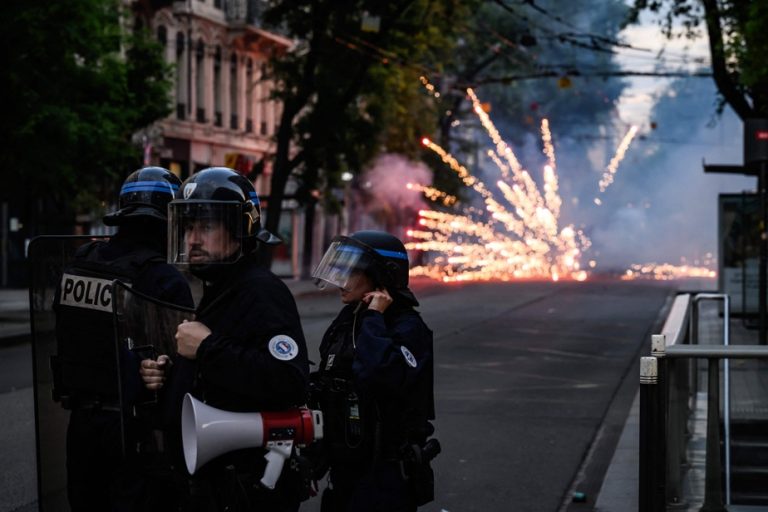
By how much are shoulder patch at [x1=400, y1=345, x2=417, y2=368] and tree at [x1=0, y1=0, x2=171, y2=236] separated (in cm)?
1862

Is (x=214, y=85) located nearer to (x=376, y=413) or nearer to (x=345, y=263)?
(x=345, y=263)

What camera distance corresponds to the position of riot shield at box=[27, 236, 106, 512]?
18.0 ft

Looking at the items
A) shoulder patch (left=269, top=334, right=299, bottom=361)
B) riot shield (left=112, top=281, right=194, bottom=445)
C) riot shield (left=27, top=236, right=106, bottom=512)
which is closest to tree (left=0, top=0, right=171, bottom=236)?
riot shield (left=27, top=236, right=106, bottom=512)

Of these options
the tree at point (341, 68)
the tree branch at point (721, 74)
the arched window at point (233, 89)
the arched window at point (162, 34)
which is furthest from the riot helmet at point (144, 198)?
the arched window at point (233, 89)

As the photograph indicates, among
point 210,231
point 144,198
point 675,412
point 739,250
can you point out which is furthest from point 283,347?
point 739,250

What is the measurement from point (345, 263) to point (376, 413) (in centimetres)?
54

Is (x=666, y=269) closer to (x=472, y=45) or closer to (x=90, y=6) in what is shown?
(x=472, y=45)

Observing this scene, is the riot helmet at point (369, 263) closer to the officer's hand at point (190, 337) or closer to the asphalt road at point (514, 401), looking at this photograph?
the officer's hand at point (190, 337)

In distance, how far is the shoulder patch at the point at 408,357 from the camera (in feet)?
16.0

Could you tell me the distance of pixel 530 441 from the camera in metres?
11.4

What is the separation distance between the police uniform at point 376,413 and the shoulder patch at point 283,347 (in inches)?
20.8

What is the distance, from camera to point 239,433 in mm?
4203

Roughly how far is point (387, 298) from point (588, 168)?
100971 millimetres

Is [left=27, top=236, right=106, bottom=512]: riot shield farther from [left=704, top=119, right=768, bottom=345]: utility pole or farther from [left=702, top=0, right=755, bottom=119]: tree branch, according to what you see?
[left=702, top=0, right=755, bottom=119]: tree branch
